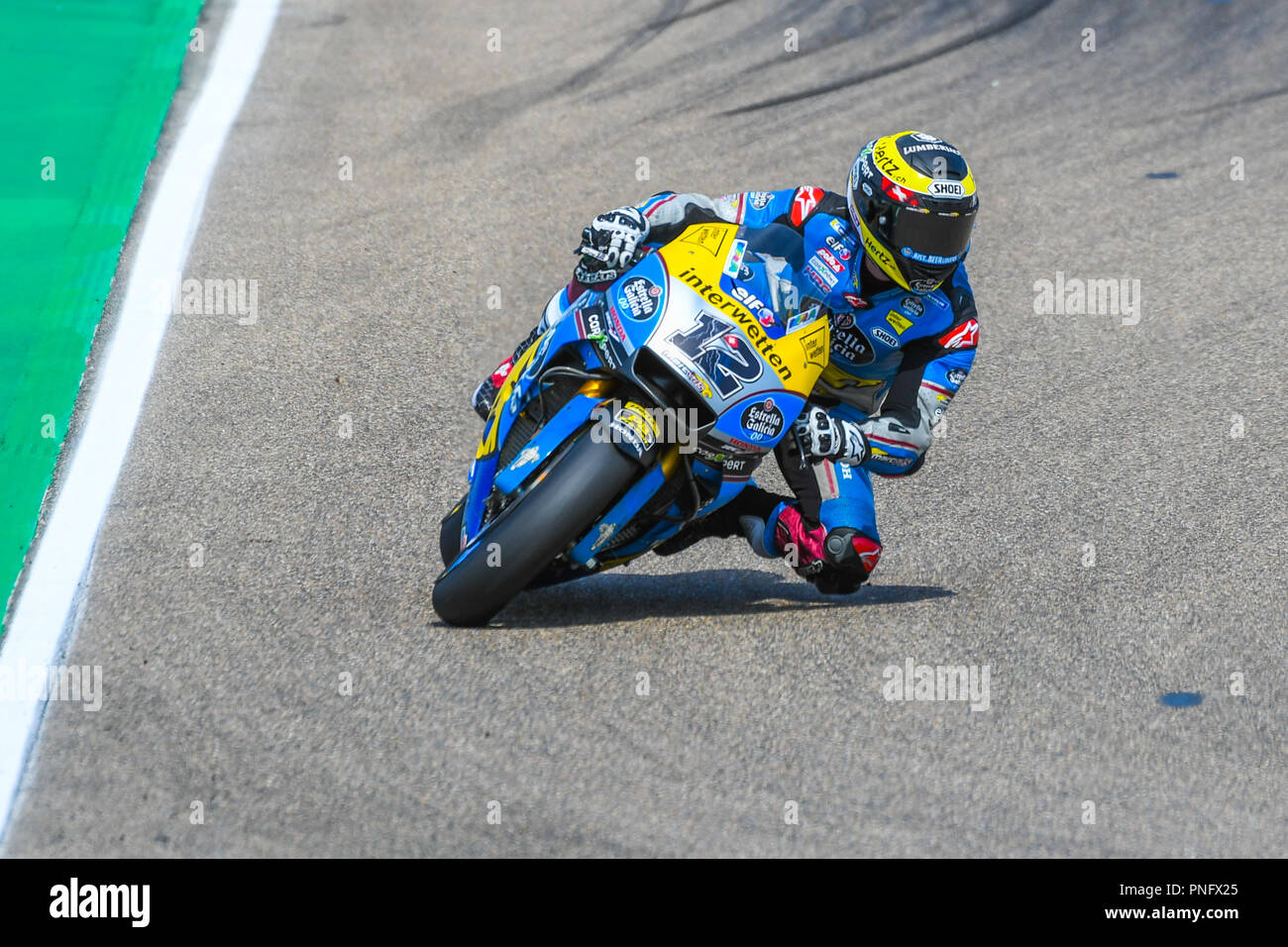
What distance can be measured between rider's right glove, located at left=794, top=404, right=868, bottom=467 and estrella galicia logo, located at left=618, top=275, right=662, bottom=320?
60 centimetres

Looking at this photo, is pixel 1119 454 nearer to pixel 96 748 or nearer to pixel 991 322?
pixel 991 322

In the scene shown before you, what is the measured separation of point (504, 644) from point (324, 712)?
2.23 feet

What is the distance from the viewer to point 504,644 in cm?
491

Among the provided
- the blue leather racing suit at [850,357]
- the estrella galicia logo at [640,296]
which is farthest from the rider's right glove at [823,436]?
the estrella galicia logo at [640,296]

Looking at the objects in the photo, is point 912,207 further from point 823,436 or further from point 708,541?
point 708,541

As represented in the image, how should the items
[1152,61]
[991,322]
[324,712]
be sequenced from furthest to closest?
[1152,61], [991,322], [324,712]

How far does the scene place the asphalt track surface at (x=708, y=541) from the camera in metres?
4.12

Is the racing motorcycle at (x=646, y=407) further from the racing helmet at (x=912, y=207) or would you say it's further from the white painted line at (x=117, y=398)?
the white painted line at (x=117, y=398)

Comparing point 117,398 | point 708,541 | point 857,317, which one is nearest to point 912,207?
point 857,317

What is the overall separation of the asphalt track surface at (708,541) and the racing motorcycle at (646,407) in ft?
1.22

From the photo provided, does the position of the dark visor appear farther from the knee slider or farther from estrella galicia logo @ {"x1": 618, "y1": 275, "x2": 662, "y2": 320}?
the knee slider
